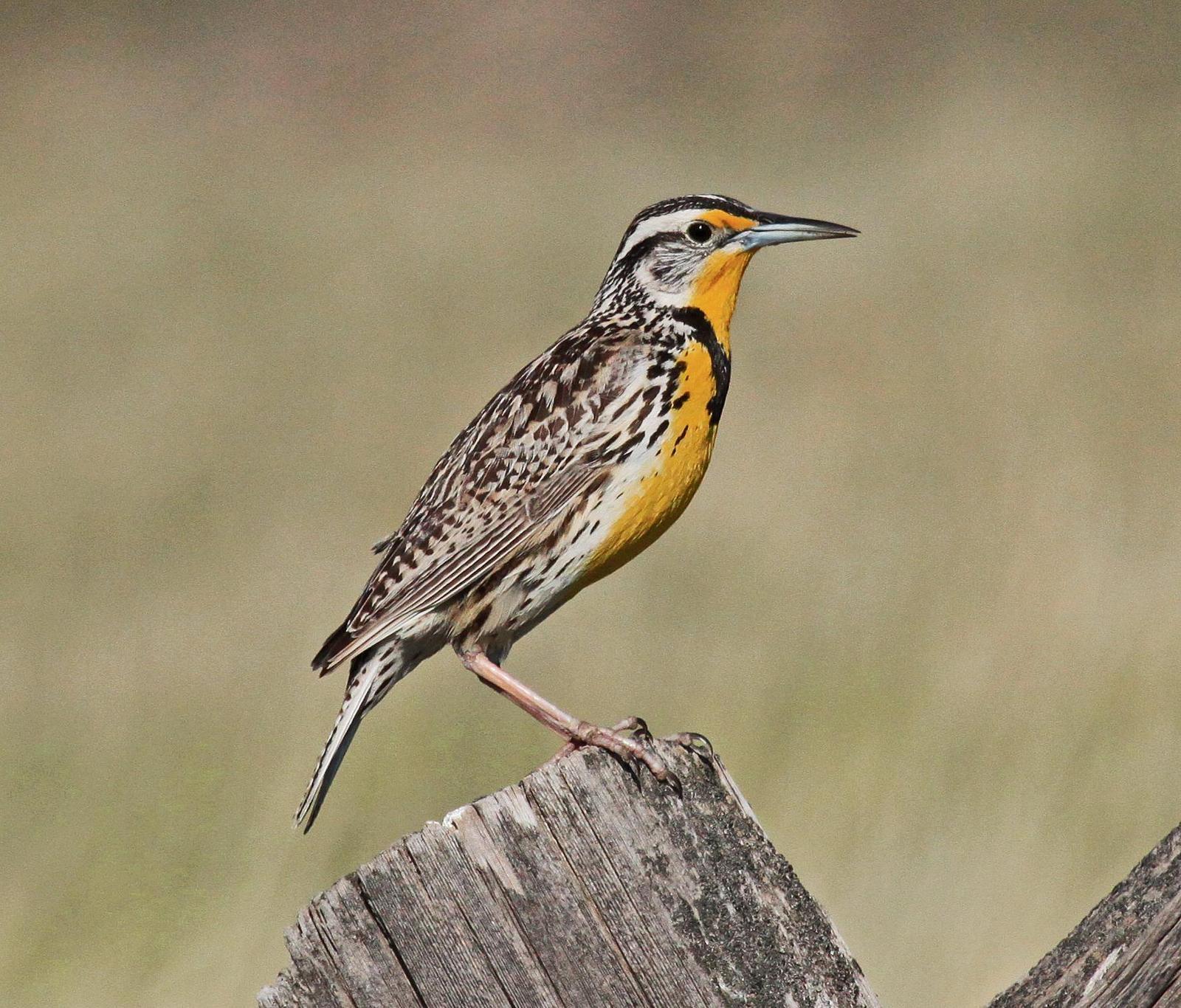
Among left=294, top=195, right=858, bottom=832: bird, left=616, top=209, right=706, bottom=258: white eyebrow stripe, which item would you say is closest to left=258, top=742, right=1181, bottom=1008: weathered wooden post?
left=294, top=195, right=858, bottom=832: bird

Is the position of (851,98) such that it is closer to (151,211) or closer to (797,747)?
(151,211)

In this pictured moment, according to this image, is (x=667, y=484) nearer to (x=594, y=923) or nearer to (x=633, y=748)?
(x=633, y=748)

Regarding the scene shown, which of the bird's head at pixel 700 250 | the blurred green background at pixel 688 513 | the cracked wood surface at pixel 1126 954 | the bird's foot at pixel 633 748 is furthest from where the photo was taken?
the blurred green background at pixel 688 513

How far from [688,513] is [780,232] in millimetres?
2310

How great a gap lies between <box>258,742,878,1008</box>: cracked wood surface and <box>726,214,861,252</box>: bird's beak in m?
2.20

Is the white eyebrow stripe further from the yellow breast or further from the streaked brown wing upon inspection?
the yellow breast

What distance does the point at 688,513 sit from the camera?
6352mm

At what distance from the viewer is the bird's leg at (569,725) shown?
82.7 inches

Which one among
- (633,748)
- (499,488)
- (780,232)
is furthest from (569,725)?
(780,232)

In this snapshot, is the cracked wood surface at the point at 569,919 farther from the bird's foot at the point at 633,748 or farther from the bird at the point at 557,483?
the bird at the point at 557,483

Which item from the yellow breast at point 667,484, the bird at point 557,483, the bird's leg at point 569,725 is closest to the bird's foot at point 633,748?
the bird's leg at point 569,725

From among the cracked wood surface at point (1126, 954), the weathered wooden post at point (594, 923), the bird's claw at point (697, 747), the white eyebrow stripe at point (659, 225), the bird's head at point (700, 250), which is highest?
the white eyebrow stripe at point (659, 225)

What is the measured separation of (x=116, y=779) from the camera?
5160mm

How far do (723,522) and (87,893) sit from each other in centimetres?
232
